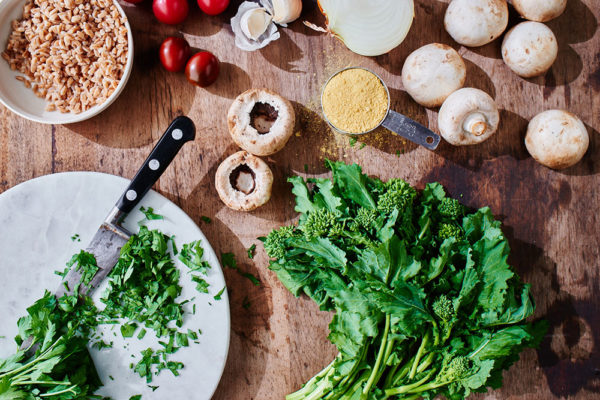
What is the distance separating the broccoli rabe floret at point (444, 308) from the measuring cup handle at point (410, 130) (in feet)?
1.67

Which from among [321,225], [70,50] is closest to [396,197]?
[321,225]

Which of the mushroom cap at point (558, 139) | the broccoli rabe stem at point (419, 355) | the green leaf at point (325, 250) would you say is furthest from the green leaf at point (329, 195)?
the mushroom cap at point (558, 139)

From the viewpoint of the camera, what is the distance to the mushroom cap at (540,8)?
155 centimetres

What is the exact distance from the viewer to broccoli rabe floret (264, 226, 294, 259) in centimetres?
150

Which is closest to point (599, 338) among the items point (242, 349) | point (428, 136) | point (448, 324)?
point (448, 324)

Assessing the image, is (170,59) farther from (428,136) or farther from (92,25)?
(428,136)

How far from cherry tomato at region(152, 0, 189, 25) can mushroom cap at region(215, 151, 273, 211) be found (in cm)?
49

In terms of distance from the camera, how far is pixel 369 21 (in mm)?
1533

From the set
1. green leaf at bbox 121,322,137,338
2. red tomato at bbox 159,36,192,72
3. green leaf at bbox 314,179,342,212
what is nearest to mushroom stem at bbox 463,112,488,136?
green leaf at bbox 314,179,342,212

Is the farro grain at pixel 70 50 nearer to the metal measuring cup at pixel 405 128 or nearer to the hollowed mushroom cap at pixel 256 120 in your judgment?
the hollowed mushroom cap at pixel 256 120

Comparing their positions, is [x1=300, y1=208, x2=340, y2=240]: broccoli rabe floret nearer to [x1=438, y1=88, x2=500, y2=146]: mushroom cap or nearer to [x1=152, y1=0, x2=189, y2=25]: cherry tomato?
[x1=438, y1=88, x2=500, y2=146]: mushroom cap

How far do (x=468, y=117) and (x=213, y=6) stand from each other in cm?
90

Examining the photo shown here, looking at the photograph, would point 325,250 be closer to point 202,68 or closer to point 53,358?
point 202,68

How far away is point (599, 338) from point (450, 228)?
2.41 ft
